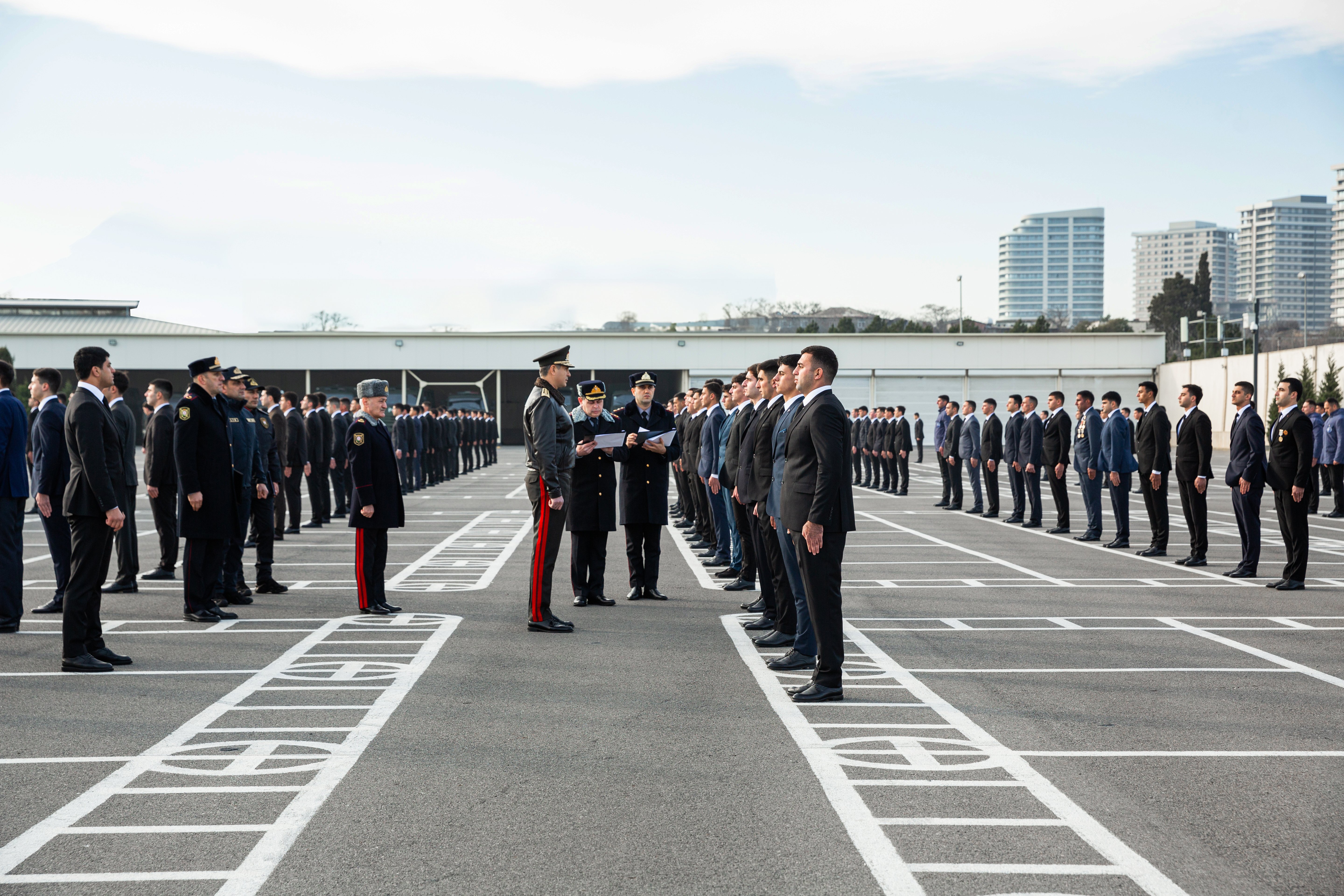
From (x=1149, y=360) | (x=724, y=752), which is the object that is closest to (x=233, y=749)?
(x=724, y=752)

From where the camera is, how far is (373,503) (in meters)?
9.98

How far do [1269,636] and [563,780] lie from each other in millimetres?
6143

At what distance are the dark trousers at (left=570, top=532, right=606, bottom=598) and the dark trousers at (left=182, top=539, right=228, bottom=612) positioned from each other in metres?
2.98

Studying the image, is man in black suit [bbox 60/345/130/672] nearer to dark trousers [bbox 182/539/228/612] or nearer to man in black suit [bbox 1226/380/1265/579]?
dark trousers [bbox 182/539/228/612]

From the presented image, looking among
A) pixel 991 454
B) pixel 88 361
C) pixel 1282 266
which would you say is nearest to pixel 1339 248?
pixel 1282 266

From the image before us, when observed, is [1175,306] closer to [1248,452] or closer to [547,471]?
[1248,452]

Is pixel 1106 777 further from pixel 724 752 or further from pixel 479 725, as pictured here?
pixel 479 725

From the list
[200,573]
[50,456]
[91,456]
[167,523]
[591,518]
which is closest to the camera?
[91,456]

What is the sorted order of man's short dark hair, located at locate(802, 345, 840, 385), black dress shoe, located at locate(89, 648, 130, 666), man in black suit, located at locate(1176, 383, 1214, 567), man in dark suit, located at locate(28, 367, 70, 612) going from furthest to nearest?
man in black suit, located at locate(1176, 383, 1214, 567)
man in dark suit, located at locate(28, 367, 70, 612)
black dress shoe, located at locate(89, 648, 130, 666)
man's short dark hair, located at locate(802, 345, 840, 385)

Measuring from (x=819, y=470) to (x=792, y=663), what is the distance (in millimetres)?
1472

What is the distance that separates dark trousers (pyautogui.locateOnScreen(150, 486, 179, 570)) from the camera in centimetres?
1158

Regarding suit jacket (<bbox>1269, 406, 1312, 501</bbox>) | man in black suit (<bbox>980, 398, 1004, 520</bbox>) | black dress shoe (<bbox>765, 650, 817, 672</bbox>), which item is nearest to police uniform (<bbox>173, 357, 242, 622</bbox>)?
black dress shoe (<bbox>765, 650, 817, 672</bbox>)

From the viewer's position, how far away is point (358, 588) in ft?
31.8

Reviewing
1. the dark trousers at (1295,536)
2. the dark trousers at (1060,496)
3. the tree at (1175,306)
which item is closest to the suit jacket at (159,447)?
the dark trousers at (1295,536)
